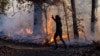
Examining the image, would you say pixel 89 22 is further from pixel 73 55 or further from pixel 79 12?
pixel 73 55

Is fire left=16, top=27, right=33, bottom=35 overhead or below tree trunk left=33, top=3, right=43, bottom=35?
below

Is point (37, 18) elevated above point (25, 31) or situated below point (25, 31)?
above

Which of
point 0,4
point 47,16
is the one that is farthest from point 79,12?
point 0,4

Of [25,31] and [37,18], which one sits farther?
[37,18]

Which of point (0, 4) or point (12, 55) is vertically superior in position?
point (0, 4)

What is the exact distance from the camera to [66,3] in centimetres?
2698

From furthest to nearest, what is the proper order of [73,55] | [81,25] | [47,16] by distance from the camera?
[47,16], [81,25], [73,55]

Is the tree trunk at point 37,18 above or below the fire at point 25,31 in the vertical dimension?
above

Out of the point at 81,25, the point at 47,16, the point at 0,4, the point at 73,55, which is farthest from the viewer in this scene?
the point at 47,16

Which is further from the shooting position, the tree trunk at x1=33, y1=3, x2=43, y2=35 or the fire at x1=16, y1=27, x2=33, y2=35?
the tree trunk at x1=33, y1=3, x2=43, y2=35

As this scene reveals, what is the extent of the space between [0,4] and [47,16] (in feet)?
22.5

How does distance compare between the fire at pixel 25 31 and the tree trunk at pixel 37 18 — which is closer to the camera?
the fire at pixel 25 31

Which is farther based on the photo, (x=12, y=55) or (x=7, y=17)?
(x=7, y=17)

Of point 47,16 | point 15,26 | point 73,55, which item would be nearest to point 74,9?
point 47,16
